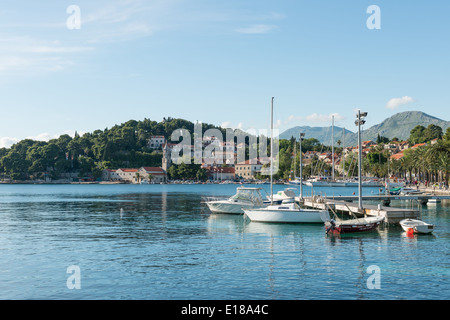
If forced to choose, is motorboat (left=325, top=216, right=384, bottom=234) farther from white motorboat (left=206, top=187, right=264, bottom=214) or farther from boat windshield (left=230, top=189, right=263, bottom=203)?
boat windshield (left=230, top=189, right=263, bottom=203)

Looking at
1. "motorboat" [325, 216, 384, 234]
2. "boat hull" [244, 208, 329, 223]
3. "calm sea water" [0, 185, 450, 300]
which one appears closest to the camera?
"calm sea water" [0, 185, 450, 300]

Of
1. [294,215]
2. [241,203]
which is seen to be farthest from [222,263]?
[241,203]

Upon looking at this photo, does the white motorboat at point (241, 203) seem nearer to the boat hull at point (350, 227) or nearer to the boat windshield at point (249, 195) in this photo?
the boat windshield at point (249, 195)

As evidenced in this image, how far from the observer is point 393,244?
32.8 m

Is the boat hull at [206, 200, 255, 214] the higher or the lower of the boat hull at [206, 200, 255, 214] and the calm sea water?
the higher

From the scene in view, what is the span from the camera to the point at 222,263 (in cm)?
2620

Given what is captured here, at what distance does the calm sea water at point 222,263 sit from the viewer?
2031 centimetres

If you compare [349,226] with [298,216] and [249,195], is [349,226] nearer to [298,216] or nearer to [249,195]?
[298,216]

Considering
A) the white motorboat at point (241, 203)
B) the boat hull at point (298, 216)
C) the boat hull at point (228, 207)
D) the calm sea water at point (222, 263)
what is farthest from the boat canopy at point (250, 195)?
the calm sea water at point (222, 263)

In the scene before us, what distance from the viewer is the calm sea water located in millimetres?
20312

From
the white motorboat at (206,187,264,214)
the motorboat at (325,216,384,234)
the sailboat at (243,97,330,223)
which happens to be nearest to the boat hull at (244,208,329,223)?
the sailboat at (243,97,330,223)

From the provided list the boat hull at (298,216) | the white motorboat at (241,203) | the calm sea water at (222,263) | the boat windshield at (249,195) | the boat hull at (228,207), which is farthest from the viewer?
the boat hull at (228,207)

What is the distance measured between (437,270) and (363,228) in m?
13.2
